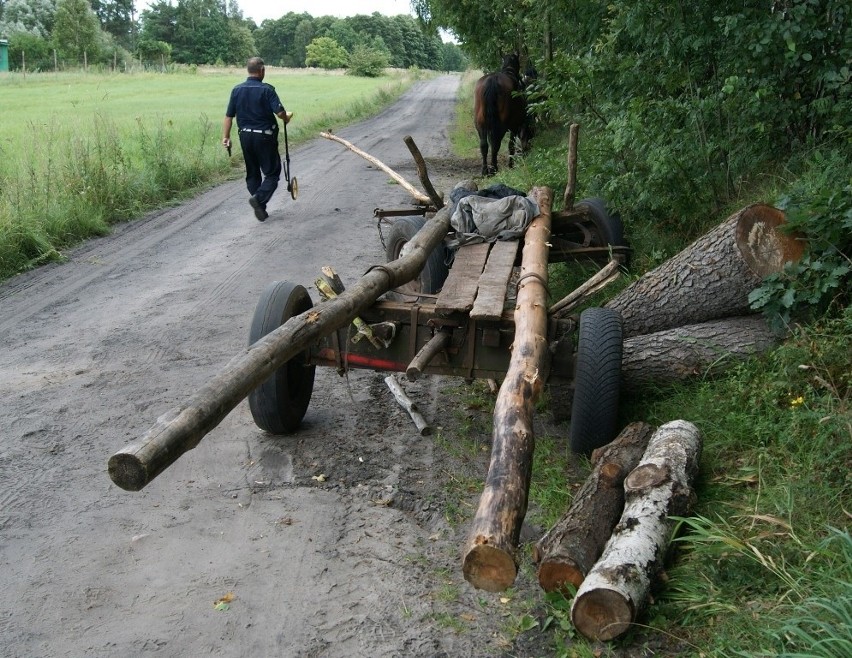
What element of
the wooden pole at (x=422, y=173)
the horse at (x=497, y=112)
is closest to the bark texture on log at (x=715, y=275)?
the wooden pole at (x=422, y=173)

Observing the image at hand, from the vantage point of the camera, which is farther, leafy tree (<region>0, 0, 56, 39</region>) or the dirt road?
leafy tree (<region>0, 0, 56, 39</region>)

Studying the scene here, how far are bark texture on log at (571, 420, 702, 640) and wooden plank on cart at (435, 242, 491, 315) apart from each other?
1375mm

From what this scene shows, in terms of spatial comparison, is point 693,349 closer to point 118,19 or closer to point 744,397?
point 744,397

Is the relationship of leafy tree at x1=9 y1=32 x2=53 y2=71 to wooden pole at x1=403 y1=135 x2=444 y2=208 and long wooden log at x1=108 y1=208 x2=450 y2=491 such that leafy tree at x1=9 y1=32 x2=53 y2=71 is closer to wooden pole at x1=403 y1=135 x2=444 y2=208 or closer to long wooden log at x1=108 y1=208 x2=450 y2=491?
wooden pole at x1=403 y1=135 x2=444 y2=208

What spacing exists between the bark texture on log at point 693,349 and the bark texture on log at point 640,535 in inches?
33.3

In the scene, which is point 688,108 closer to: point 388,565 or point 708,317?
point 708,317

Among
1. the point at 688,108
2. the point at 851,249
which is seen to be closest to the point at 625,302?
the point at 851,249

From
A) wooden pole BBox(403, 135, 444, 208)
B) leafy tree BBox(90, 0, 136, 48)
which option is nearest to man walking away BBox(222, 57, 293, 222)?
wooden pole BBox(403, 135, 444, 208)

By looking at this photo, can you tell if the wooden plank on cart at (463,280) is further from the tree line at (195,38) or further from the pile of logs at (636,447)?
the tree line at (195,38)

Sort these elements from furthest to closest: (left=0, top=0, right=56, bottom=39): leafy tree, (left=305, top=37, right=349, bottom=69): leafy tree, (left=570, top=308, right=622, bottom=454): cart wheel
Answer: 1. (left=305, top=37, right=349, bottom=69): leafy tree
2. (left=0, top=0, right=56, bottom=39): leafy tree
3. (left=570, top=308, right=622, bottom=454): cart wheel

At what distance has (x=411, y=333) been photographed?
5137 millimetres

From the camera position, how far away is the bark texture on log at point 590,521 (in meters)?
3.47

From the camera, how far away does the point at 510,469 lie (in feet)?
10.3

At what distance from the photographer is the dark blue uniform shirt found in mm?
12234
